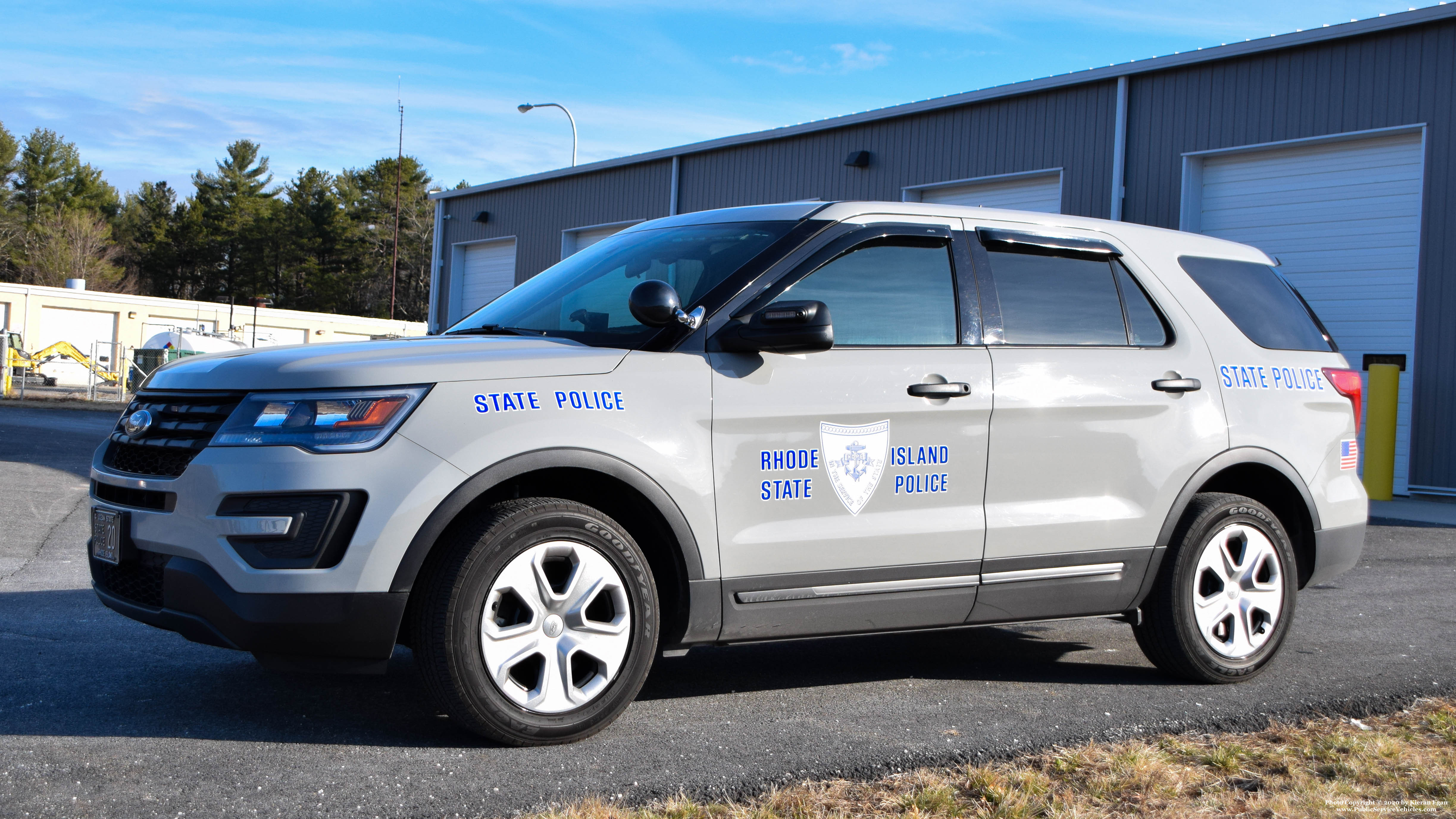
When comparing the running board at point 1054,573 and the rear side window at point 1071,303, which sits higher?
the rear side window at point 1071,303

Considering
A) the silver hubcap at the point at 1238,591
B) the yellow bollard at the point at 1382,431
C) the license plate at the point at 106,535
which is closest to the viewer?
the license plate at the point at 106,535

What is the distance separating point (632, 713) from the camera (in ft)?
14.6

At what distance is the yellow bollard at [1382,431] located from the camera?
13984mm

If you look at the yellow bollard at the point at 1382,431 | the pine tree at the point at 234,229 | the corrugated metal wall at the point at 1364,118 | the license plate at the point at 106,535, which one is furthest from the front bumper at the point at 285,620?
the pine tree at the point at 234,229

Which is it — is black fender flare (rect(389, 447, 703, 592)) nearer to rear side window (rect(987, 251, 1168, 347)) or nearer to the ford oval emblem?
the ford oval emblem

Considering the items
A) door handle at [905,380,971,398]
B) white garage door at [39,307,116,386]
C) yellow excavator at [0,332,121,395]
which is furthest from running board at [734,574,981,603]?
white garage door at [39,307,116,386]

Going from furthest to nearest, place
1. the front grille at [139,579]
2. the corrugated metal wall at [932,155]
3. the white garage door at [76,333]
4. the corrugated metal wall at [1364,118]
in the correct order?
1. the white garage door at [76,333]
2. the corrugated metal wall at [932,155]
3. the corrugated metal wall at [1364,118]
4. the front grille at [139,579]

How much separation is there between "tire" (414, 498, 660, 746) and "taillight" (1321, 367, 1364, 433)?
3.29m

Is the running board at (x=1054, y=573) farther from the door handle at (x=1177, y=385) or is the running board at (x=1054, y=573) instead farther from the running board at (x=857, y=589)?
the door handle at (x=1177, y=385)

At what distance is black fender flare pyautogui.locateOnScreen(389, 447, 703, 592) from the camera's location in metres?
3.70

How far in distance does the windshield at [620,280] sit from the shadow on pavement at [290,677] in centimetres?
135

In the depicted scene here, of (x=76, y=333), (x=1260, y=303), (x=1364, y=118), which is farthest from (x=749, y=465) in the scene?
(x=76, y=333)

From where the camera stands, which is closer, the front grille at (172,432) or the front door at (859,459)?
the front grille at (172,432)

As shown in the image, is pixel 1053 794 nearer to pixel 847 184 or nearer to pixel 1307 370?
pixel 1307 370
